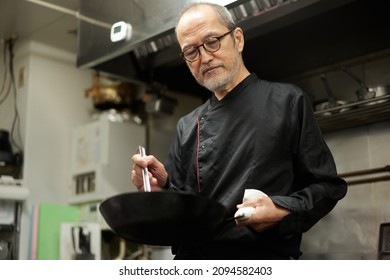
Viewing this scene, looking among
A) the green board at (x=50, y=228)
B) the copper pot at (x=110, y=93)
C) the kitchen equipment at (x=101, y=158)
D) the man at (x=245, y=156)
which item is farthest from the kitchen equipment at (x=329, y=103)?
the green board at (x=50, y=228)

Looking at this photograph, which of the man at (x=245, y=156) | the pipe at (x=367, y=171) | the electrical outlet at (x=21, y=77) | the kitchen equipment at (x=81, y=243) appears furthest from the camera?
the electrical outlet at (x=21, y=77)

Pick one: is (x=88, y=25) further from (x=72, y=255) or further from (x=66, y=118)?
(x=72, y=255)

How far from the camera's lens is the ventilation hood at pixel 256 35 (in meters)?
1.65

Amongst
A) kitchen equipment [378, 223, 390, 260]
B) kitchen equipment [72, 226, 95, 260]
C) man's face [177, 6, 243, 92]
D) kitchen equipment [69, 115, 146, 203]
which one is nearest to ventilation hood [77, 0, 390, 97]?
kitchen equipment [69, 115, 146, 203]

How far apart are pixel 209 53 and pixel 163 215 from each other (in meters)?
0.38

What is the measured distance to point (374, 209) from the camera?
1.81 m

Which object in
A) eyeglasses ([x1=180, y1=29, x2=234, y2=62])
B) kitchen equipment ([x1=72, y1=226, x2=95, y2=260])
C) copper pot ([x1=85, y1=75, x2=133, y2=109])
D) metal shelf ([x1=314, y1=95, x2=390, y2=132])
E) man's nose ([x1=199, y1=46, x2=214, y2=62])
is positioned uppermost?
copper pot ([x1=85, y1=75, x2=133, y2=109])

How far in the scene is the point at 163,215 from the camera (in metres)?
0.79

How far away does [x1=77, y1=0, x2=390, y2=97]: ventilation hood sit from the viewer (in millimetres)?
1647

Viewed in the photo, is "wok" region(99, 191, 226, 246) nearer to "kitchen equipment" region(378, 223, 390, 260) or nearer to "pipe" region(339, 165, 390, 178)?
"kitchen equipment" region(378, 223, 390, 260)

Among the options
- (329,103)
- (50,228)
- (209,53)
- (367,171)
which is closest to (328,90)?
(329,103)

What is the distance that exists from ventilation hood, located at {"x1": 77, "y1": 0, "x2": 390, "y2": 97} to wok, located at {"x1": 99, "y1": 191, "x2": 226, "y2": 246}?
2.98 feet

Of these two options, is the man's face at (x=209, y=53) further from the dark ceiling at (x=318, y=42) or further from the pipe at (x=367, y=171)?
the pipe at (x=367, y=171)

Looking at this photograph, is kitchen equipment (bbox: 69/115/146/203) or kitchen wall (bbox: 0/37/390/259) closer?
kitchen wall (bbox: 0/37/390/259)
